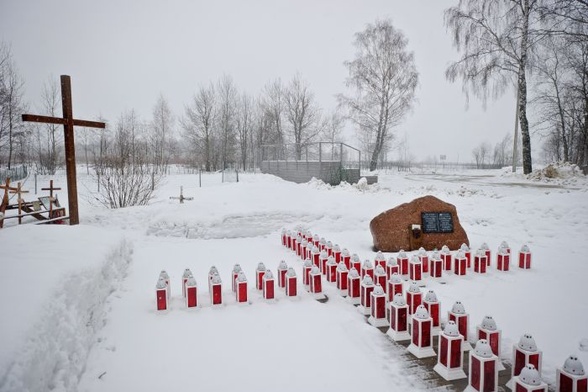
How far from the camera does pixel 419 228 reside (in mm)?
6824

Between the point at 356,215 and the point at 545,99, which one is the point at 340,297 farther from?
the point at 545,99

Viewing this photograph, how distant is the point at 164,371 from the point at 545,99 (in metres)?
30.3

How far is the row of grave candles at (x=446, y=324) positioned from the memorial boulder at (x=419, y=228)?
1170mm

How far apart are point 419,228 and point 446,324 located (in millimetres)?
4173

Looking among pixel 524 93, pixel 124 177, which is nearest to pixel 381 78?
pixel 524 93

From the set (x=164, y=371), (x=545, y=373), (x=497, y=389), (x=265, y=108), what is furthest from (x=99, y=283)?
(x=265, y=108)

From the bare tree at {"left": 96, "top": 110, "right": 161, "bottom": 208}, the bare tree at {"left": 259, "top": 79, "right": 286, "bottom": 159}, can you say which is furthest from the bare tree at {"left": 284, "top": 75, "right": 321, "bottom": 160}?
the bare tree at {"left": 96, "top": 110, "right": 161, "bottom": 208}

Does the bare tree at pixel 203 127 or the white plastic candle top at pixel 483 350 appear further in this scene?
the bare tree at pixel 203 127

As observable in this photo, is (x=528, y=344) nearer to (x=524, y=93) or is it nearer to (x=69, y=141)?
(x=69, y=141)

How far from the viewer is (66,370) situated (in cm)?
236

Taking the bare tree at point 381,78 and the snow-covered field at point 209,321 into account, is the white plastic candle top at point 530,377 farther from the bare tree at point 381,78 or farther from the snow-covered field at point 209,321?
the bare tree at point 381,78

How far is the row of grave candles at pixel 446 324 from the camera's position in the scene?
228cm

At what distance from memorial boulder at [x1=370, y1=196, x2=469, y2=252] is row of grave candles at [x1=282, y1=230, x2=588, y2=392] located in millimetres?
1170

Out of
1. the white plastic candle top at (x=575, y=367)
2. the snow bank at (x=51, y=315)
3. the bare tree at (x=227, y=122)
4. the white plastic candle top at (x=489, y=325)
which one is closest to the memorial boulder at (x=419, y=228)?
the white plastic candle top at (x=489, y=325)
